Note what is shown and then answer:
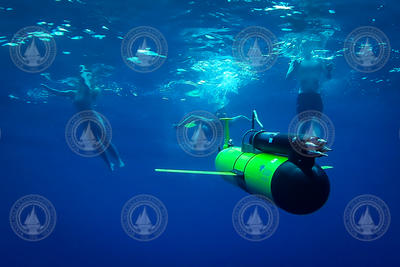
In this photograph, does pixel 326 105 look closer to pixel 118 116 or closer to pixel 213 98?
pixel 213 98

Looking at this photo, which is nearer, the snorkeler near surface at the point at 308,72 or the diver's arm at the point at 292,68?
the snorkeler near surface at the point at 308,72

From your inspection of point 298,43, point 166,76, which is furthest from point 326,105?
point 166,76

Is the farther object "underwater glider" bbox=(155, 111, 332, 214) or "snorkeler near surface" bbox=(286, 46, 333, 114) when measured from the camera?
"snorkeler near surface" bbox=(286, 46, 333, 114)

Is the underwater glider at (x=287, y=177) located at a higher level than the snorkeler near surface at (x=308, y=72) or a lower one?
lower

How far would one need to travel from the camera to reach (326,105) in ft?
77.7

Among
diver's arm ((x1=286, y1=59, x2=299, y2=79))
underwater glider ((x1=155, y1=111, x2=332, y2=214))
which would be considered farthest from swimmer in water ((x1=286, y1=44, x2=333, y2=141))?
underwater glider ((x1=155, y1=111, x2=332, y2=214))

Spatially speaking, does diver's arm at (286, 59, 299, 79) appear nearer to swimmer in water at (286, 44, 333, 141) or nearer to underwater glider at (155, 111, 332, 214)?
swimmer in water at (286, 44, 333, 141)

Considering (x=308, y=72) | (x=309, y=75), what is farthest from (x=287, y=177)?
(x=309, y=75)

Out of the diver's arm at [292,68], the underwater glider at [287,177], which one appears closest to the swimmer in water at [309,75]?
the diver's arm at [292,68]

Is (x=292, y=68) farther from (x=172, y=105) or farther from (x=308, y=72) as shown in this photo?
(x=172, y=105)

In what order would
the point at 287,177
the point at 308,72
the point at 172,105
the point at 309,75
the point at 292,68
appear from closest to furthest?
the point at 287,177, the point at 308,72, the point at 309,75, the point at 292,68, the point at 172,105

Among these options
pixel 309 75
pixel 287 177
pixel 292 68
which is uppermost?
pixel 292 68

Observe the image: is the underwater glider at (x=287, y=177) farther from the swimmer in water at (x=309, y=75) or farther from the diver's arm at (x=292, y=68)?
the diver's arm at (x=292, y=68)

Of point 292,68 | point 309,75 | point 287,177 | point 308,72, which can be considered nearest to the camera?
point 287,177
